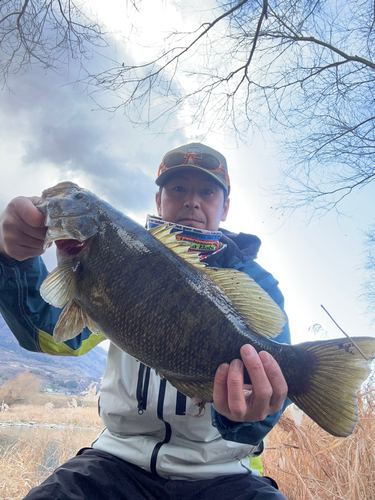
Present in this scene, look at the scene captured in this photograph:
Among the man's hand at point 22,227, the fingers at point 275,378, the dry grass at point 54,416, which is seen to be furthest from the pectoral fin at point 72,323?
the dry grass at point 54,416

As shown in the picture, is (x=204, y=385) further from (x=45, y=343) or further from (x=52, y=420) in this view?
(x=52, y=420)

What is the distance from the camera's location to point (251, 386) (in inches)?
58.2

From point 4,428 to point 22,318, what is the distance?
4610mm

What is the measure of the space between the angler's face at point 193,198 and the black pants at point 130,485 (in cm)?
192

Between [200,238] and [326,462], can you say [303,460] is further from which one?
[200,238]

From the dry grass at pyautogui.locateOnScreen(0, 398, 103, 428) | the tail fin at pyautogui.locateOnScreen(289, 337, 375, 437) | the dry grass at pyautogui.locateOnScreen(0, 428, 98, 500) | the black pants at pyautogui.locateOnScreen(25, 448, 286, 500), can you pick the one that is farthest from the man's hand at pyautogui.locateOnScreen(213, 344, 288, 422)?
the dry grass at pyautogui.locateOnScreen(0, 398, 103, 428)

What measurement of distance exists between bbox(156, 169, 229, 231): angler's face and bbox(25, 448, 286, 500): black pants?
1918mm

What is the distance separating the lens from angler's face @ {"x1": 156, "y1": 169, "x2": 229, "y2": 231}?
2.85 m

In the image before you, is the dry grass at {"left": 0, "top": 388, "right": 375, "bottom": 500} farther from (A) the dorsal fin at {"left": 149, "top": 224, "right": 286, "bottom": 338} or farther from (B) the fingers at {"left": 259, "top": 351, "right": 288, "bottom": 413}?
(A) the dorsal fin at {"left": 149, "top": 224, "right": 286, "bottom": 338}

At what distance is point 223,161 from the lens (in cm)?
337

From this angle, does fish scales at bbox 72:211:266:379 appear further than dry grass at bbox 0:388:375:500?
No

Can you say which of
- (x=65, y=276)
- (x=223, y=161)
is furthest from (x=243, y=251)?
(x=65, y=276)

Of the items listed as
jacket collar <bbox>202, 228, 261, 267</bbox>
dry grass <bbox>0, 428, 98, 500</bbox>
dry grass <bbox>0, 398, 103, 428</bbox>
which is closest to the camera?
jacket collar <bbox>202, 228, 261, 267</bbox>

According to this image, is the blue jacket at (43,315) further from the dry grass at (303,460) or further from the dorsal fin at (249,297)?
the dry grass at (303,460)
